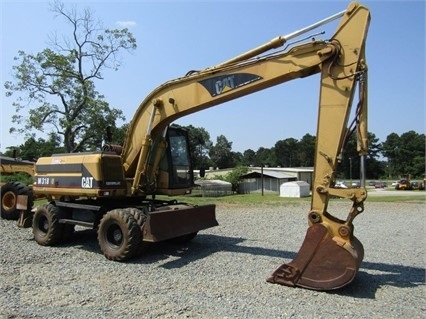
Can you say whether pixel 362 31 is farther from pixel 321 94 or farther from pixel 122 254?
pixel 122 254

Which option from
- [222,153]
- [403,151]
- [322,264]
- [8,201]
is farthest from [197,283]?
[403,151]

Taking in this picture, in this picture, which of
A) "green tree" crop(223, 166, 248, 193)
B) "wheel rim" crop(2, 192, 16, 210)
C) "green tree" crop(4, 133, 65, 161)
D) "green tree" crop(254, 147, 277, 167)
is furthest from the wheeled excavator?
"green tree" crop(254, 147, 277, 167)

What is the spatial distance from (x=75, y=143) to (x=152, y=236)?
27.6 m

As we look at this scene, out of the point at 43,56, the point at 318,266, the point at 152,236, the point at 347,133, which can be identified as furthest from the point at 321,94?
the point at 43,56

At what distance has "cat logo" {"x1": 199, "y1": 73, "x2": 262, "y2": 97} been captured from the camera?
7.24 meters

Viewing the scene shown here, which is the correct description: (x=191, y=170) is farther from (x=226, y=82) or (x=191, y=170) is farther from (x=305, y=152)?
(x=305, y=152)

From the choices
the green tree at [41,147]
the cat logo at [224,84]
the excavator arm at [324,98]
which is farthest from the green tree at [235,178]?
the cat logo at [224,84]

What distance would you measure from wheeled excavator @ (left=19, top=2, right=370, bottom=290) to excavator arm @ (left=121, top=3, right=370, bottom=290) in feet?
0.05

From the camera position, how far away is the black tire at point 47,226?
29.6ft

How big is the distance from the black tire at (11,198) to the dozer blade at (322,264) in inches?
360

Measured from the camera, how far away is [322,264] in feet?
19.2

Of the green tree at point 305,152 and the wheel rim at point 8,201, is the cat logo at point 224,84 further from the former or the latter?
the green tree at point 305,152

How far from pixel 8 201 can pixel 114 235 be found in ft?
21.6

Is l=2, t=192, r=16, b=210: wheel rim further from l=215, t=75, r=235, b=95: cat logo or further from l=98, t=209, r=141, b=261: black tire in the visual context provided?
l=215, t=75, r=235, b=95: cat logo
